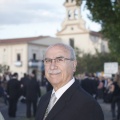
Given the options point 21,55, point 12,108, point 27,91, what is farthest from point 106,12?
point 21,55

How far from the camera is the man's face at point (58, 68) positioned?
9.48 feet

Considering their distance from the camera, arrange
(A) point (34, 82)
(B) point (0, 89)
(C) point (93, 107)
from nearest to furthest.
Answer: (C) point (93, 107), (A) point (34, 82), (B) point (0, 89)

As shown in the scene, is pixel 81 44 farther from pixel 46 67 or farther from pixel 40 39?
pixel 46 67

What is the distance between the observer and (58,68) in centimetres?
289

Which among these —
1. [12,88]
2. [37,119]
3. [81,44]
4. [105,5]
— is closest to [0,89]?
[12,88]

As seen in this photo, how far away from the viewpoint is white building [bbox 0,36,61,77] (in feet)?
250

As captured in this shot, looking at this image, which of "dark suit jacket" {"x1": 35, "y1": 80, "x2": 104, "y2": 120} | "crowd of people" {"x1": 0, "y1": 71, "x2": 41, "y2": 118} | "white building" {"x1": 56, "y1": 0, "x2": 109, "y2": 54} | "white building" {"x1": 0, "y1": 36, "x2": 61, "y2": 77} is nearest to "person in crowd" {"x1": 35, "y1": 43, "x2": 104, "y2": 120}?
"dark suit jacket" {"x1": 35, "y1": 80, "x2": 104, "y2": 120}

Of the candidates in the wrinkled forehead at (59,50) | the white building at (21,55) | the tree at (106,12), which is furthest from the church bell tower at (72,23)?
the wrinkled forehead at (59,50)

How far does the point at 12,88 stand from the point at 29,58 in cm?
6322

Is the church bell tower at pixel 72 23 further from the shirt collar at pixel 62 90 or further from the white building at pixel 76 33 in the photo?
the shirt collar at pixel 62 90

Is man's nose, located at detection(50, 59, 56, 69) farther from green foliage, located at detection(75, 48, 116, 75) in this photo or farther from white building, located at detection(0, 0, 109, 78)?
white building, located at detection(0, 0, 109, 78)

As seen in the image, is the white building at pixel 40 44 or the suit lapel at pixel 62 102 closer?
the suit lapel at pixel 62 102

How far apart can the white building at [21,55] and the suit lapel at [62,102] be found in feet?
238

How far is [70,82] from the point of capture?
116 inches
